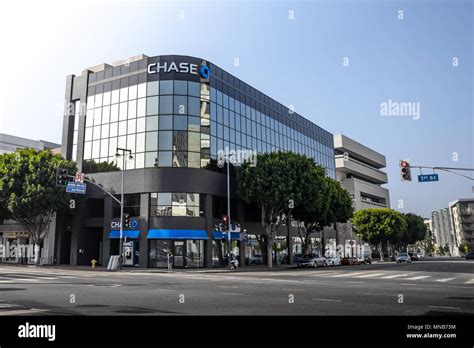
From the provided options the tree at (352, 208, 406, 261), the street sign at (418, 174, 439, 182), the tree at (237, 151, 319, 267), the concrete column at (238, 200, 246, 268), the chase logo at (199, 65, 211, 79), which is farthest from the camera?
the tree at (352, 208, 406, 261)

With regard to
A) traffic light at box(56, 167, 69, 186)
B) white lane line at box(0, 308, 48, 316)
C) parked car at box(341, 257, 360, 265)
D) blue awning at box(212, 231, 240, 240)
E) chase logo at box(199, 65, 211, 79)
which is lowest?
parked car at box(341, 257, 360, 265)

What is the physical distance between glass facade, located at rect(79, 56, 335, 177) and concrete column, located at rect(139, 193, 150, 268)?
3579 mm

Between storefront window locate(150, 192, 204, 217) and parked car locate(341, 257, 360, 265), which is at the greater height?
storefront window locate(150, 192, 204, 217)

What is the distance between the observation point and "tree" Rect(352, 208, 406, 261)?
234ft

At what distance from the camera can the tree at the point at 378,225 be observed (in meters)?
71.4

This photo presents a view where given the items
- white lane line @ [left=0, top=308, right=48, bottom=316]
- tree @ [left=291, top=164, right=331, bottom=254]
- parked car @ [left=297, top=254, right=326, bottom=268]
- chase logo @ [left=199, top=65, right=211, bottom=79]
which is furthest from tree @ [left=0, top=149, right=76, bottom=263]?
white lane line @ [left=0, top=308, right=48, bottom=316]

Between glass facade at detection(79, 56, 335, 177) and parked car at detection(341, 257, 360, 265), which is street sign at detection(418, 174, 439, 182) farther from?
parked car at detection(341, 257, 360, 265)

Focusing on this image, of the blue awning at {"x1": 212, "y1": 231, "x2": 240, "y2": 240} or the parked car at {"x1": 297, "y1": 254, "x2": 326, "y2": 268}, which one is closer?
the blue awning at {"x1": 212, "y1": 231, "x2": 240, "y2": 240}

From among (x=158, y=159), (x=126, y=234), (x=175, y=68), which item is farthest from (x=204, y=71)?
(x=126, y=234)

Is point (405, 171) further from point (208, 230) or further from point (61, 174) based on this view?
point (61, 174)

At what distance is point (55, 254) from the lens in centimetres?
4400

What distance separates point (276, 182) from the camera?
131ft

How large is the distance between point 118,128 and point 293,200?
20.3 metres
